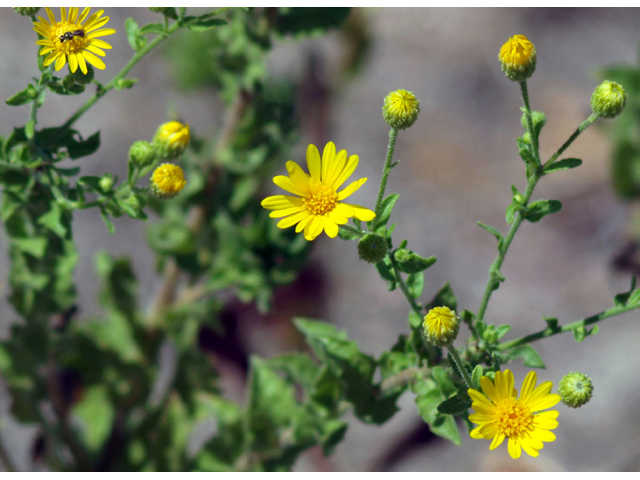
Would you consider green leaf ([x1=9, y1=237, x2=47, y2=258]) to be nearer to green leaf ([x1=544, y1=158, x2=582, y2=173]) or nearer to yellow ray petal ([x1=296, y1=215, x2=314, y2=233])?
yellow ray petal ([x1=296, y1=215, x2=314, y2=233])

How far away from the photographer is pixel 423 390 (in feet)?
7.97

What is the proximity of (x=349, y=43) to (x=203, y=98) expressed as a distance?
154cm

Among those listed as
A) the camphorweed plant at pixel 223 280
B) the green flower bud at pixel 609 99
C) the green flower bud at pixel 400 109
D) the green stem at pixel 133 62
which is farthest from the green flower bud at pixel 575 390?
the green stem at pixel 133 62

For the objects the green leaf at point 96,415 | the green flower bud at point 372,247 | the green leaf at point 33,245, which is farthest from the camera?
the green leaf at point 96,415

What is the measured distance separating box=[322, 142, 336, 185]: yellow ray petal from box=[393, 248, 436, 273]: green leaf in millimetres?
434

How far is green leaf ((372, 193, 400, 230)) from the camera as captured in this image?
2139 millimetres

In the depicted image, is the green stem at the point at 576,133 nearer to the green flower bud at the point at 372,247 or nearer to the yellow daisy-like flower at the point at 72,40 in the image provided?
the green flower bud at the point at 372,247

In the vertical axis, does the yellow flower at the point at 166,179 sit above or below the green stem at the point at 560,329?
above

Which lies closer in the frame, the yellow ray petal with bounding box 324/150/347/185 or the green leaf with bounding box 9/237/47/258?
the yellow ray petal with bounding box 324/150/347/185

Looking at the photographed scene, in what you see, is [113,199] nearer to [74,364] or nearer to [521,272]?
[74,364]

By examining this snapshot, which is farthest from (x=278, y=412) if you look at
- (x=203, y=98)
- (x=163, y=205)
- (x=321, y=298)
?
(x=203, y=98)

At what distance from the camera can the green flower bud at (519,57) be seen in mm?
2211

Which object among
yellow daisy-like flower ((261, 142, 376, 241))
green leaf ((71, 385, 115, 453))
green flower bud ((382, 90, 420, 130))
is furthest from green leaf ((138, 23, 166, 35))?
green leaf ((71, 385, 115, 453))

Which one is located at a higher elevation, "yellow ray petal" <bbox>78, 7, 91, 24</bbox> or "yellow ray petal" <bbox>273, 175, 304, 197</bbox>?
"yellow ray petal" <bbox>78, 7, 91, 24</bbox>
